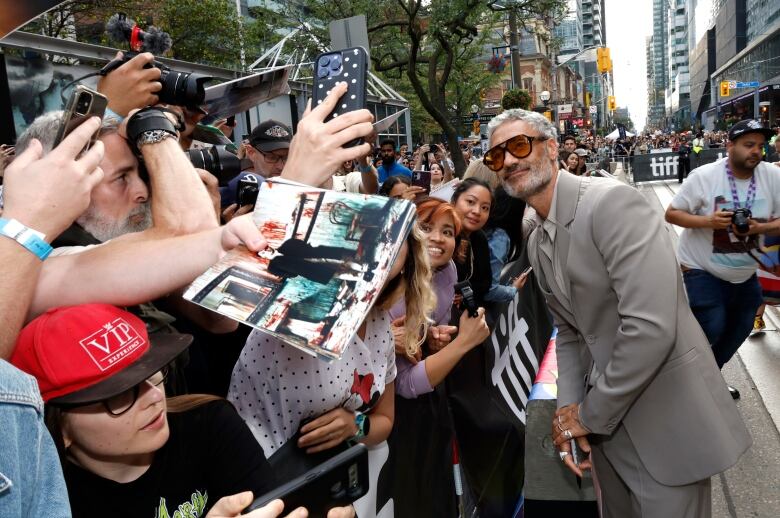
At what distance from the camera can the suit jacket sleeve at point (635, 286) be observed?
2.27 meters

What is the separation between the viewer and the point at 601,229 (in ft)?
7.72

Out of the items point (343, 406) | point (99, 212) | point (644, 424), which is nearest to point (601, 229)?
point (644, 424)

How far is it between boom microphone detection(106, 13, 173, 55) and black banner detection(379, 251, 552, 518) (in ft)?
5.75

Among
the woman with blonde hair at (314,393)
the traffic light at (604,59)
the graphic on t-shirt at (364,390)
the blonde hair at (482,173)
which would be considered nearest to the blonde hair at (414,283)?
the woman with blonde hair at (314,393)

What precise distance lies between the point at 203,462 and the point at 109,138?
1.09 m

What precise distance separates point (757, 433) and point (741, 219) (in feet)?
4.82

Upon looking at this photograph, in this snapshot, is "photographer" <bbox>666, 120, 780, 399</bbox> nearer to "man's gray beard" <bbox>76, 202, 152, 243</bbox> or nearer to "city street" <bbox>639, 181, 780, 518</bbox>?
"city street" <bbox>639, 181, 780, 518</bbox>

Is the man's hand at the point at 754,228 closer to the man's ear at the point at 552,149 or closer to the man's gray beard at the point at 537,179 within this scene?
the man's ear at the point at 552,149

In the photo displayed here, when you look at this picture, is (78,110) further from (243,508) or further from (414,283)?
(414,283)

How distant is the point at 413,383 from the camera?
261 centimetres

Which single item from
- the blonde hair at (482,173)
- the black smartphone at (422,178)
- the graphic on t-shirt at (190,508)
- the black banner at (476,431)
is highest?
A: the blonde hair at (482,173)

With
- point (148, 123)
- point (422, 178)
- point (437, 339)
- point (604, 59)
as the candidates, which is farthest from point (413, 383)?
point (604, 59)

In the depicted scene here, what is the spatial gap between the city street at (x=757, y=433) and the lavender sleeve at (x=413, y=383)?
3.34 feet

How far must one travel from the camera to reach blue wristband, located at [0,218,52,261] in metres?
1.31
